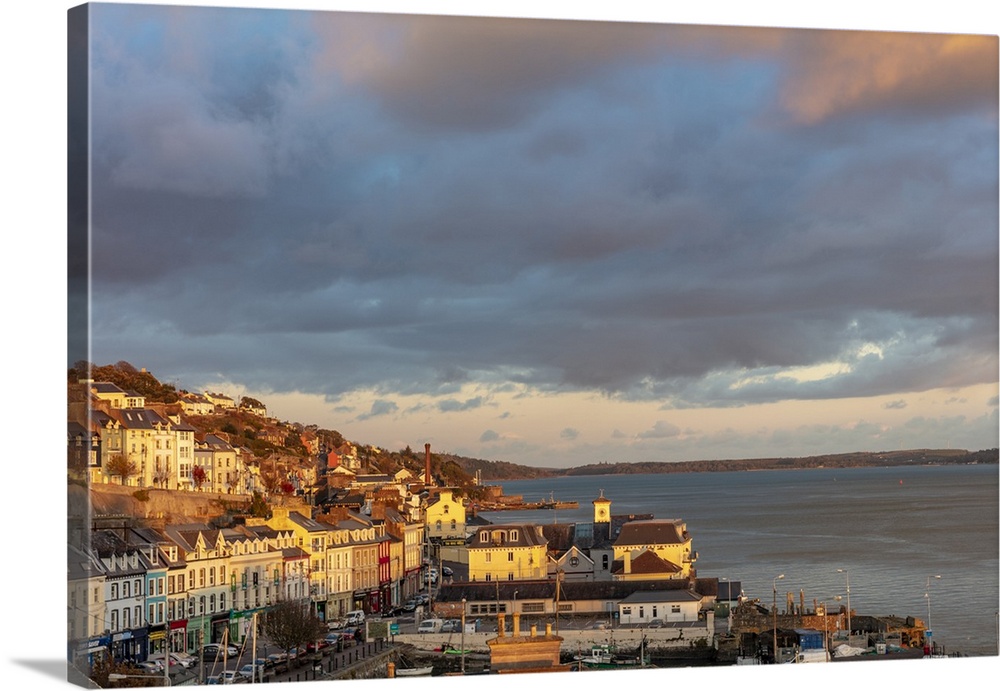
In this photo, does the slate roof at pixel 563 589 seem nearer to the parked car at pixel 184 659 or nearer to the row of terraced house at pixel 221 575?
the row of terraced house at pixel 221 575

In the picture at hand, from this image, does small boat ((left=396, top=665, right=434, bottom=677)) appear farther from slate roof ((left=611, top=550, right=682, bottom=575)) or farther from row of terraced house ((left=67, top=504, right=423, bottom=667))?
slate roof ((left=611, top=550, right=682, bottom=575))

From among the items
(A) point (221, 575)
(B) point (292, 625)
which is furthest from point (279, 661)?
(A) point (221, 575)

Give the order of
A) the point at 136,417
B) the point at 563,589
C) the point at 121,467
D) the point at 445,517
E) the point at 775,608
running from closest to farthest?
the point at 121,467 < the point at 136,417 < the point at 563,589 < the point at 775,608 < the point at 445,517

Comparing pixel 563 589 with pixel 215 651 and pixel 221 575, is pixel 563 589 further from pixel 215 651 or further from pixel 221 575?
pixel 215 651

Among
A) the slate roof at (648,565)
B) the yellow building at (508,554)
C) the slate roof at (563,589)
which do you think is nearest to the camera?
the slate roof at (563,589)

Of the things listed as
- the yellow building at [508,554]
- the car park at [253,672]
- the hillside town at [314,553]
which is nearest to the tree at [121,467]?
the hillside town at [314,553]

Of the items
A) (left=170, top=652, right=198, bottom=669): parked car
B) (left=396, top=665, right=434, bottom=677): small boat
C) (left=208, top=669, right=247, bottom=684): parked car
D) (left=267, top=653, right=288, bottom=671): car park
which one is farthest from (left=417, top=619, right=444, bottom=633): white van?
(left=170, top=652, right=198, bottom=669): parked car
